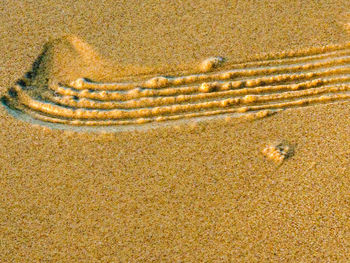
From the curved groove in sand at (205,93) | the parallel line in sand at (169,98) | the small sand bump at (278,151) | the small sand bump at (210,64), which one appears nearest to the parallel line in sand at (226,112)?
the curved groove in sand at (205,93)

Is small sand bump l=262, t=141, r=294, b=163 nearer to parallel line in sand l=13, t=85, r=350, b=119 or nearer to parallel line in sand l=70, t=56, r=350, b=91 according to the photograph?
parallel line in sand l=13, t=85, r=350, b=119

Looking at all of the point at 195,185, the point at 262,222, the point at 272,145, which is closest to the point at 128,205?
the point at 195,185

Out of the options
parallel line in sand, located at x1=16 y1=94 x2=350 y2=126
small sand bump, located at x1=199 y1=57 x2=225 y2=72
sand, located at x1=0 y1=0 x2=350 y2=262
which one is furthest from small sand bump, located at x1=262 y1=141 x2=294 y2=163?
small sand bump, located at x1=199 y1=57 x2=225 y2=72

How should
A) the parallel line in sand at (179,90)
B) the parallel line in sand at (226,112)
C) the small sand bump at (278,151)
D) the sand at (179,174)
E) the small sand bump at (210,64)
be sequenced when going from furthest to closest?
the small sand bump at (210,64) < the parallel line in sand at (179,90) < the parallel line in sand at (226,112) < the small sand bump at (278,151) < the sand at (179,174)

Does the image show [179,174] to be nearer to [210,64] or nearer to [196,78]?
[196,78]

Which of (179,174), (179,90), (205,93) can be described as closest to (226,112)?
(205,93)

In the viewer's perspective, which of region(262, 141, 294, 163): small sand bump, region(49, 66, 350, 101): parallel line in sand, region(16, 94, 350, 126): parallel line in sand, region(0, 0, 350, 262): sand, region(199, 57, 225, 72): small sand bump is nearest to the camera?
region(0, 0, 350, 262): sand

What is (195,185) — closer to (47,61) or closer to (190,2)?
(47,61)

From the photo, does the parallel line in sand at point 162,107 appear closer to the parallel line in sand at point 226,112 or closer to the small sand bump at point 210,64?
the parallel line in sand at point 226,112

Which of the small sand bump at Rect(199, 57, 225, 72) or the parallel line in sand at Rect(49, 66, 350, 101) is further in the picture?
the small sand bump at Rect(199, 57, 225, 72)
